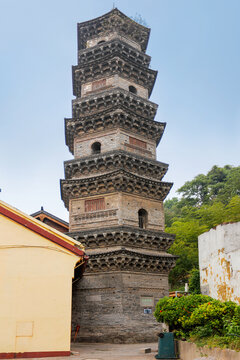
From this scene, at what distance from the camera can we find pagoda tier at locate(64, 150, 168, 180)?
22500 millimetres

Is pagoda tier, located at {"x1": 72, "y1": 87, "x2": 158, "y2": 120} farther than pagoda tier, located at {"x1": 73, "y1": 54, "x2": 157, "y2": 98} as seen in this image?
No

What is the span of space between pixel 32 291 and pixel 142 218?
12.2 m

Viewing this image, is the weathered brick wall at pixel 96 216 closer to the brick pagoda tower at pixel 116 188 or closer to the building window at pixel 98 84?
the brick pagoda tower at pixel 116 188

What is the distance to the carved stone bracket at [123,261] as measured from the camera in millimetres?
19672

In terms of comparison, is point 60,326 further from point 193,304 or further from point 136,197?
point 136,197

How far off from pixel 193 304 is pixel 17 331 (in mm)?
5449

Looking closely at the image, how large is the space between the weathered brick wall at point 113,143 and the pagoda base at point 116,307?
8.27 metres

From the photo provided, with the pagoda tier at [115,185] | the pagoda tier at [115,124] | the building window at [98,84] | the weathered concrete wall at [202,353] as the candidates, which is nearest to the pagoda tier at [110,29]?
the building window at [98,84]

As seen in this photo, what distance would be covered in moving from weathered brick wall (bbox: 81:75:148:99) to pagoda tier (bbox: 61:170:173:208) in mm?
7742

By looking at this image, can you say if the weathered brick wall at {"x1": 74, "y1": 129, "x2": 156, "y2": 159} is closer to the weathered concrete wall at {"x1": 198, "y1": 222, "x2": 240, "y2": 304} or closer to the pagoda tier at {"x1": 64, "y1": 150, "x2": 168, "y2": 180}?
the pagoda tier at {"x1": 64, "y1": 150, "x2": 168, "y2": 180}

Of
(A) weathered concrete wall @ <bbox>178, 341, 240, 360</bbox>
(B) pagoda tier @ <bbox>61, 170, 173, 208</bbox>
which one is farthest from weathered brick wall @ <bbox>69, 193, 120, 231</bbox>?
(A) weathered concrete wall @ <bbox>178, 341, 240, 360</bbox>

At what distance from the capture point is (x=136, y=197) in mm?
22375

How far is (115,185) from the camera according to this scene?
2175 cm

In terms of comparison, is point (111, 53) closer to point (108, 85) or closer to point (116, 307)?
point (108, 85)
